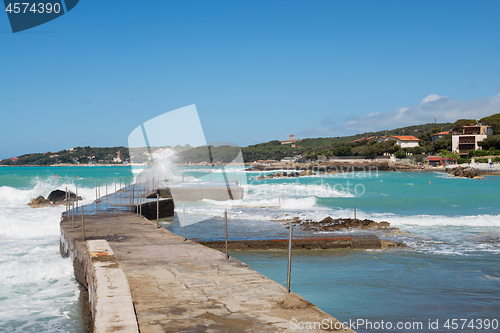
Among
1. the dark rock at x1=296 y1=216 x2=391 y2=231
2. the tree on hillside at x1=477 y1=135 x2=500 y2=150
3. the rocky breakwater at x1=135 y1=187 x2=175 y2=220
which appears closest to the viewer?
the dark rock at x1=296 y1=216 x2=391 y2=231

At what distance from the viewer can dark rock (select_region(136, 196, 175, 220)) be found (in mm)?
18625

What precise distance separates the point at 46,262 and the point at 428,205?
27.3 m

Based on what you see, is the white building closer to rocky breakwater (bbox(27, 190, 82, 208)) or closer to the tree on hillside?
the tree on hillside

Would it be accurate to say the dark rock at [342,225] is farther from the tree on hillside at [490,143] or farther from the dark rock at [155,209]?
the tree on hillside at [490,143]

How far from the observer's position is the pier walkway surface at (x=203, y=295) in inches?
165

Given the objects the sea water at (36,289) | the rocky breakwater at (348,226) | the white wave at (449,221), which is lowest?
the white wave at (449,221)

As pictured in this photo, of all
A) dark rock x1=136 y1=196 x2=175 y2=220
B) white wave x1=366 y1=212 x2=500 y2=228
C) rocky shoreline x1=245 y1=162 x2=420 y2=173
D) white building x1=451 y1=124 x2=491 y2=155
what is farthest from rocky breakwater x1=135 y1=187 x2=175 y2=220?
white building x1=451 y1=124 x2=491 y2=155

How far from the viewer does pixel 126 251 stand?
26.6ft

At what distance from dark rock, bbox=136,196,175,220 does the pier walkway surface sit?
394 inches

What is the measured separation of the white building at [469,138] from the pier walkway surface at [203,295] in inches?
4507

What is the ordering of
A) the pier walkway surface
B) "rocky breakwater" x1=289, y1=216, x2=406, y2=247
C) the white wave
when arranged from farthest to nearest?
1. the white wave
2. "rocky breakwater" x1=289, y1=216, x2=406, y2=247
3. the pier walkway surface

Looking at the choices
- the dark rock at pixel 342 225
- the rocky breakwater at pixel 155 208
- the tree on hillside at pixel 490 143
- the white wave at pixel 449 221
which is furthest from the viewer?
the tree on hillside at pixel 490 143

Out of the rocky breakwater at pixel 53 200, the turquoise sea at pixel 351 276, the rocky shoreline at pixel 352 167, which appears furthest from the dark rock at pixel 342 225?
the rocky shoreline at pixel 352 167

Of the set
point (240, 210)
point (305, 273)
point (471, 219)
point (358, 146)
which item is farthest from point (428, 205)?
point (358, 146)
